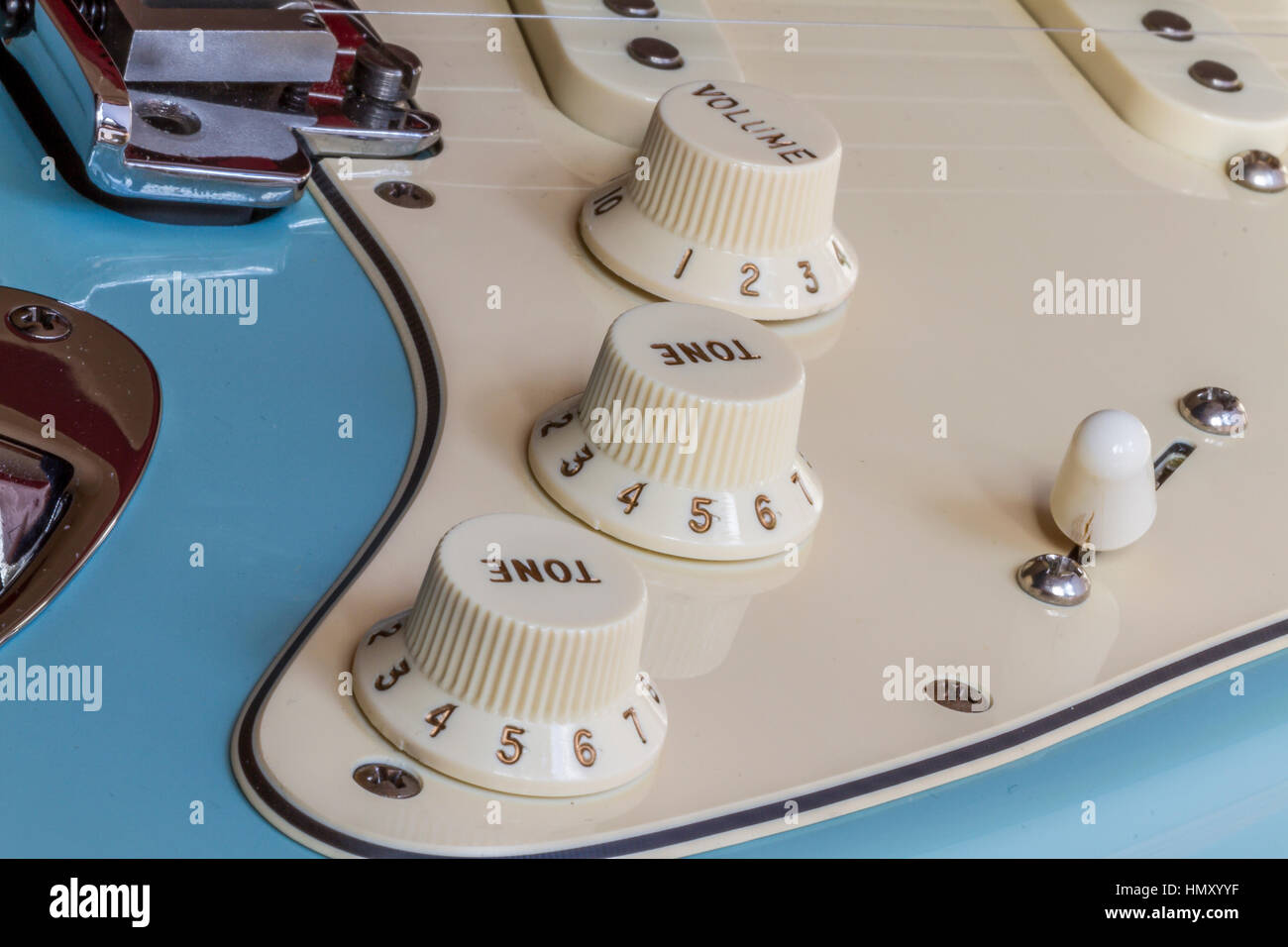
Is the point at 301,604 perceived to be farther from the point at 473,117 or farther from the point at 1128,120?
the point at 1128,120

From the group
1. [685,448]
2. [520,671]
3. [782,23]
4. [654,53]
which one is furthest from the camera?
[782,23]

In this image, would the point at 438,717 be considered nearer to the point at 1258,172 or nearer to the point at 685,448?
the point at 685,448

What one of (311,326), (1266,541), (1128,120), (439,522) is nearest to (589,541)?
(439,522)

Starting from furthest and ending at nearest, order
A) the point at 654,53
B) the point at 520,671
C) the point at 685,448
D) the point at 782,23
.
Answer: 1. the point at 782,23
2. the point at 654,53
3. the point at 685,448
4. the point at 520,671

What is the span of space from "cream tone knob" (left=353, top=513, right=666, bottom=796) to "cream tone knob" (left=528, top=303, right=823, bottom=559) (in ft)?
0.34

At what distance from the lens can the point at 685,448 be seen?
0.77m

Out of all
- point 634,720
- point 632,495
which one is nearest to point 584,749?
point 634,720

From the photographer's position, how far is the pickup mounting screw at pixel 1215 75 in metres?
1.19

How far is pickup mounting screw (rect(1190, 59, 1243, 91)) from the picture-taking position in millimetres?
1190

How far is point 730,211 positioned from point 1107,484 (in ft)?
0.80

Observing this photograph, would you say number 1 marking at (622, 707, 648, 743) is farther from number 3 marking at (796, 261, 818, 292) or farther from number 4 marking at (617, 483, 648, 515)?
number 3 marking at (796, 261, 818, 292)

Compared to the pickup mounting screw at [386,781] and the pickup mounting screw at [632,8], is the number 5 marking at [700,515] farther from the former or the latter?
the pickup mounting screw at [632,8]

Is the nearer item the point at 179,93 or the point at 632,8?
the point at 179,93

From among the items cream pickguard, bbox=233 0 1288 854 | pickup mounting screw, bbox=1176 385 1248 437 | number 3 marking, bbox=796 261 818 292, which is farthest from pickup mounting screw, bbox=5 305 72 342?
pickup mounting screw, bbox=1176 385 1248 437
